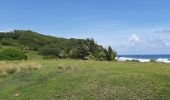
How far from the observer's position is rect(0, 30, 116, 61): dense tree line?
50.0m

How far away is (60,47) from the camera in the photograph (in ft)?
282

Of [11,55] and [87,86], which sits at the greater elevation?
[11,55]

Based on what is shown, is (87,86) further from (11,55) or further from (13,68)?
(11,55)

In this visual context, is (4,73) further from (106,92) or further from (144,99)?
(144,99)

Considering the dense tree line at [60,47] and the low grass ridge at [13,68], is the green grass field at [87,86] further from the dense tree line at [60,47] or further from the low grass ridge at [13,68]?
the dense tree line at [60,47]

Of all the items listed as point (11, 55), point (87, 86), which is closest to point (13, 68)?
point (87, 86)

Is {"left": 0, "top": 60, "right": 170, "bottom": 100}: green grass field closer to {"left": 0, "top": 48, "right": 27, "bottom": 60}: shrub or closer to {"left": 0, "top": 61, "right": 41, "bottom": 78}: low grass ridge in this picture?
{"left": 0, "top": 61, "right": 41, "bottom": 78}: low grass ridge

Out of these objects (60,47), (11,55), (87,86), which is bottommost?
(87,86)

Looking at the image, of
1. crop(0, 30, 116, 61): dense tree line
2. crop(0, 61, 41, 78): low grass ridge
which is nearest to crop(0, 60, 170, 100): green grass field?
crop(0, 61, 41, 78): low grass ridge

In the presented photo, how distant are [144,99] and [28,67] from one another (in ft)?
43.5

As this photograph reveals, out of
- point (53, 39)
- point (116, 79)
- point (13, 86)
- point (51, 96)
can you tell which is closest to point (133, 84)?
point (116, 79)

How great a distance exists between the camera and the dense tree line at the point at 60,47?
50031mm

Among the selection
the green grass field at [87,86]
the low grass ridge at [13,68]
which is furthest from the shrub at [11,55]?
the green grass field at [87,86]

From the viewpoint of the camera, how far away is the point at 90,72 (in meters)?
24.4
